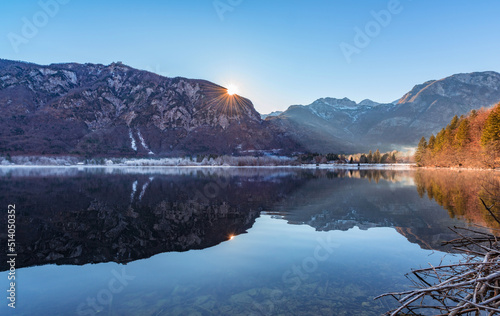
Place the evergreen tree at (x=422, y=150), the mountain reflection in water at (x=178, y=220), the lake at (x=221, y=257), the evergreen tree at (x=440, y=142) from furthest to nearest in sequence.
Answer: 1. the evergreen tree at (x=422, y=150)
2. the evergreen tree at (x=440, y=142)
3. the mountain reflection in water at (x=178, y=220)
4. the lake at (x=221, y=257)

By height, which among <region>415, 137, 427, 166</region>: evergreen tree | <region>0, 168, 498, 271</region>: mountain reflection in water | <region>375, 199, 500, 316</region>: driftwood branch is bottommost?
<region>0, 168, 498, 271</region>: mountain reflection in water

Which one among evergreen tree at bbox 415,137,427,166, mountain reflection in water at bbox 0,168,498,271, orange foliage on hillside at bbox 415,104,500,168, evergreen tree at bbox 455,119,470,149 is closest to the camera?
mountain reflection in water at bbox 0,168,498,271

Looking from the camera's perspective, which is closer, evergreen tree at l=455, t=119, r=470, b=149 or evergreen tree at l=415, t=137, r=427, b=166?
evergreen tree at l=455, t=119, r=470, b=149

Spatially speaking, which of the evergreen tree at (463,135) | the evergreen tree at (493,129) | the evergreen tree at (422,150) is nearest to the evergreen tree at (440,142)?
the evergreen tree at (463,135)

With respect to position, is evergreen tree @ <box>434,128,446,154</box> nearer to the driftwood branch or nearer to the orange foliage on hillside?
the orange foliage on hillside

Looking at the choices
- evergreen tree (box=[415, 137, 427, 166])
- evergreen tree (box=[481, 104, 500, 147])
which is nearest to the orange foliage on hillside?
evergreen tree (box=[481, 104, 500, 147])

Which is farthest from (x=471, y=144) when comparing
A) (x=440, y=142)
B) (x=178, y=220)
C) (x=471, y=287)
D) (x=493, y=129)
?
(x=471, y=287)

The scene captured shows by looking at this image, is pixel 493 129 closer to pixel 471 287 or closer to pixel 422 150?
pixel 422 150

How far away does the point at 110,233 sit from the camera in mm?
15648

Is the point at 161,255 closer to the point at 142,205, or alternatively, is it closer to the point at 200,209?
the point at 200,209

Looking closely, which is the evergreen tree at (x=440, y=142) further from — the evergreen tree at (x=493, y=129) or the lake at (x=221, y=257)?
the lake at (x=221, y=257)

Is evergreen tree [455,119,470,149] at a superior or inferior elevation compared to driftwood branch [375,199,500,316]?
superior

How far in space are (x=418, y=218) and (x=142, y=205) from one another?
21332mm

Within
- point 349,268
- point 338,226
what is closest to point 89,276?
point 349,268
